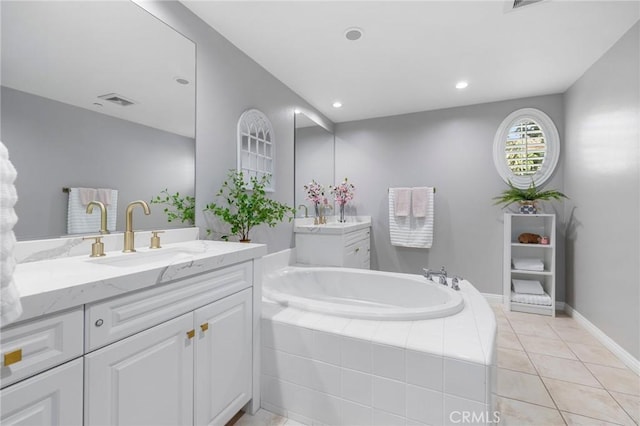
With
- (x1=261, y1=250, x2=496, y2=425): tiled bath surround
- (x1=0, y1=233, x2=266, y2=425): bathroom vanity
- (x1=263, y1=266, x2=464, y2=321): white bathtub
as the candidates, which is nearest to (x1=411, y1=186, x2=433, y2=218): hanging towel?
(x1=263, y1=266, x2=464, y2=321): white bathtub

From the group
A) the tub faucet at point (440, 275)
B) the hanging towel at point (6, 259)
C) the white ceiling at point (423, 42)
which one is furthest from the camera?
the tub faucet at point (440, 275)

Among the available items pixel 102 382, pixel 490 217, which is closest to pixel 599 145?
pixel 490 217

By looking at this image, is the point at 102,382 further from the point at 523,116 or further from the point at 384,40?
the point at 523,116

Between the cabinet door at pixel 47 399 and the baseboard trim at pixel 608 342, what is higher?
the cabinet door at pixel 47 399

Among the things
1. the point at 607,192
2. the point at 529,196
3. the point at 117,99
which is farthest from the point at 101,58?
the point at 529,196

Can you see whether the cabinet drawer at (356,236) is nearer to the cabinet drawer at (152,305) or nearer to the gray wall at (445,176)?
the gray wall at (445,176)

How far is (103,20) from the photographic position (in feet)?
4.43

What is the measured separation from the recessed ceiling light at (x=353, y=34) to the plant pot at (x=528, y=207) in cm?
244

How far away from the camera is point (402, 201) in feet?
11.6

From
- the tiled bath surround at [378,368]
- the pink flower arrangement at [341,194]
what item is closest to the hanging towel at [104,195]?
the tiled bath surround at [378,368]

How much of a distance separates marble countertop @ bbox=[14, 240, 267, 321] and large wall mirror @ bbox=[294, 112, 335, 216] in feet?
5.51

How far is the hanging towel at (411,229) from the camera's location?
3.41 meters

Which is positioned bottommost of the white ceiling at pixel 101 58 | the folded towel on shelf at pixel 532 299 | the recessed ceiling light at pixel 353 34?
the folded towel on shelf at pixel 532 299

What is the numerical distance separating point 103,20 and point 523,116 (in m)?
3.79
